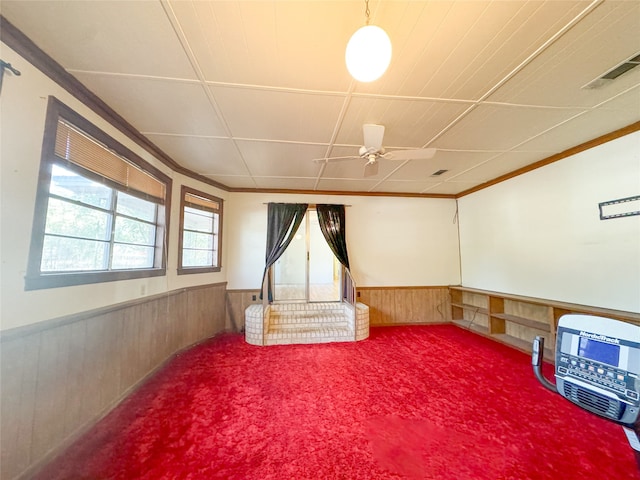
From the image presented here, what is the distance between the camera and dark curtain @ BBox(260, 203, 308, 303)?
15.5ft

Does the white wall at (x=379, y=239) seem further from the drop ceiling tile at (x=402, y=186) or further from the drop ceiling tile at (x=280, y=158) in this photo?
the drop ceiling tile at (x=280, y=158)

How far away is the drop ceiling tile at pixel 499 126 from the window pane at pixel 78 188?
11.7 feet

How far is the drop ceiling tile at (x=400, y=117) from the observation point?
2.21 m

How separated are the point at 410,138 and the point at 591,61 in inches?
55.5

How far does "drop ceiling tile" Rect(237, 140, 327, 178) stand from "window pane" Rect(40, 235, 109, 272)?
5.96ft

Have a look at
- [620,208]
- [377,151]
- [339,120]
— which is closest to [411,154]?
[377,151]

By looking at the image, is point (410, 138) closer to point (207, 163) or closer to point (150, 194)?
point (207, 163)

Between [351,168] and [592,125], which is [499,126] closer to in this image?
[592,125]

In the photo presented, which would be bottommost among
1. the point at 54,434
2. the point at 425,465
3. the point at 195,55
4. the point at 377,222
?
the point at 425,465

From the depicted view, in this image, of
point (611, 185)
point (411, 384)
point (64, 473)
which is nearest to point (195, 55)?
point (64, 473)

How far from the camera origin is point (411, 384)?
9.28ft

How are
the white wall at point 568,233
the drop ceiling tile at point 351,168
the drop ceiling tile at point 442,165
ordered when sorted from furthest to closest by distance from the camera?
the drop ceiling tile at point 351,168
the drop ceiling tile at point 442,165
the white wall at point 568,233

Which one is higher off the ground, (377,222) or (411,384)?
(377,222)

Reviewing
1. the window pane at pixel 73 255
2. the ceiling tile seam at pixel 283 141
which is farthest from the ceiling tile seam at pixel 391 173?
the window pane at pixel 73 255
